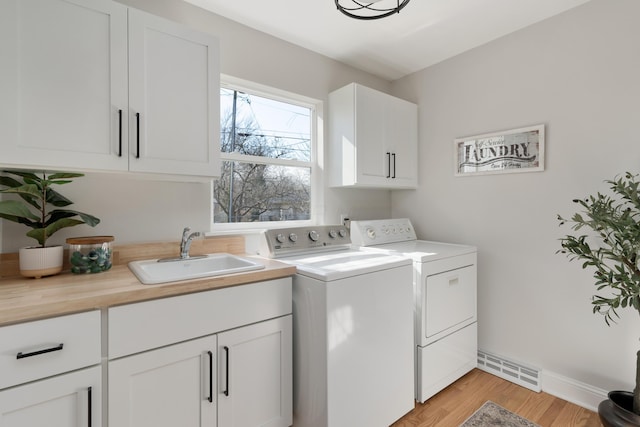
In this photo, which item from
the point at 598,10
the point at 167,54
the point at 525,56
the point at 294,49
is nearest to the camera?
the point at 167,54

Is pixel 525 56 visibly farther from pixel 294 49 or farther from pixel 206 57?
pixel 206 57

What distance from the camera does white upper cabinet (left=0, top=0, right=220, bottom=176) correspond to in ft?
3.89

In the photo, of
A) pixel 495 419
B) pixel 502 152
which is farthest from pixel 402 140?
pixel 495 419

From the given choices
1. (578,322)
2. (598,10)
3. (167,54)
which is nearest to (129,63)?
(167,54)

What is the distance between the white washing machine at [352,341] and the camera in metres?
1.44

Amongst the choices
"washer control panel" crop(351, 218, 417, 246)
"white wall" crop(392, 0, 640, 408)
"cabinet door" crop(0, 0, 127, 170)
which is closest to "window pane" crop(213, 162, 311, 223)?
"washer control panel" crop(351, 218, 417, 246)

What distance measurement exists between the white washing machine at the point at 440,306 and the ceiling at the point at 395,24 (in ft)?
4.65

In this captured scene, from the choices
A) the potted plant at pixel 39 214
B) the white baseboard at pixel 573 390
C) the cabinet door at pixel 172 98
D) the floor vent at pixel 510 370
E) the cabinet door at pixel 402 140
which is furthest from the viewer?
the cabinet door at pixel 402 140

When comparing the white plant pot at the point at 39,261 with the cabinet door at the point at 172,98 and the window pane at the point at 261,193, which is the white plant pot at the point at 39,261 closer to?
the cabinet door at the point at 172,98

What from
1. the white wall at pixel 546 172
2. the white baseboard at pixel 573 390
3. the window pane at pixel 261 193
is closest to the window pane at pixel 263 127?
the window pane at pixel 261 193

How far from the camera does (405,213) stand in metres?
2.96

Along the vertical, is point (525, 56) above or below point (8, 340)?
above

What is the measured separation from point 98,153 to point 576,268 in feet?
9.11

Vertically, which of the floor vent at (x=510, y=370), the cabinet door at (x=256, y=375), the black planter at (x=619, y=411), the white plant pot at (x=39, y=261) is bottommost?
the floor vent at (x=510, y=370)
